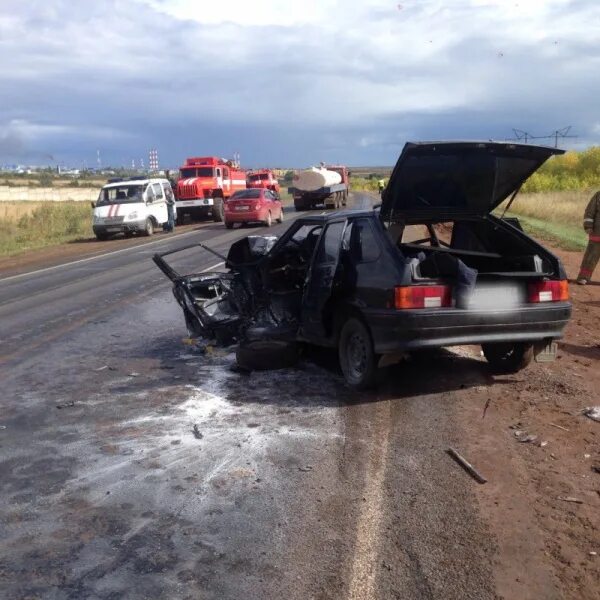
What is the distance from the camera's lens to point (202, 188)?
3416cm

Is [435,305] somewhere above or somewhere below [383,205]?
below

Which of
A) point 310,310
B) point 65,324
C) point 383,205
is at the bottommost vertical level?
point 65,324

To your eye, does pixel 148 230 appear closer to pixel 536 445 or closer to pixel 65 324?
pixel 65 324

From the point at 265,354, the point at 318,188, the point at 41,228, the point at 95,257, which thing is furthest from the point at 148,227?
the point at 265,354

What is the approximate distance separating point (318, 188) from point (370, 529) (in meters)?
35.5

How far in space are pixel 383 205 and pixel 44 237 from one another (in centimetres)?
2775

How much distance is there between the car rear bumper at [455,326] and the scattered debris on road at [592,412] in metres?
0.70

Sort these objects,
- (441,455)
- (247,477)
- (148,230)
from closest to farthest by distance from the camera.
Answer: (247,477) → (441,455) → (148,230)

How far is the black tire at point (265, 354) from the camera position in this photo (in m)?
6.96

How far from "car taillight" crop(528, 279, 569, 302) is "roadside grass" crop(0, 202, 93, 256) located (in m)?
A: 23.4

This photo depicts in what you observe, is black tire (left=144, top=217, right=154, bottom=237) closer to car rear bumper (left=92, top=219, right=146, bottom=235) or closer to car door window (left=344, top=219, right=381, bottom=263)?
car rear bumper (left=92, top=219, right=146, bottom=235)

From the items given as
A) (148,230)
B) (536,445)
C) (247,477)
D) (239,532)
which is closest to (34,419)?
(247,477)

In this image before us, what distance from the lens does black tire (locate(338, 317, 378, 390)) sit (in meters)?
6.00

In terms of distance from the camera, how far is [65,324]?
1026cm
